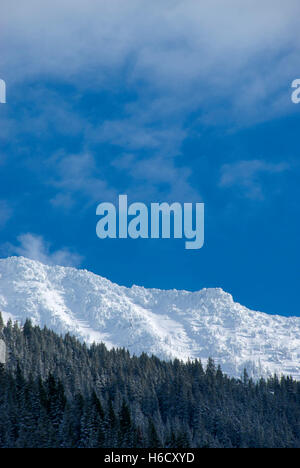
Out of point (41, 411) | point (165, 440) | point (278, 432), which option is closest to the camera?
point (41, 411)

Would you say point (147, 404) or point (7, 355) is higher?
point (7, 355)

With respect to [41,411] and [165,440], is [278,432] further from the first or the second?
[41,411]
